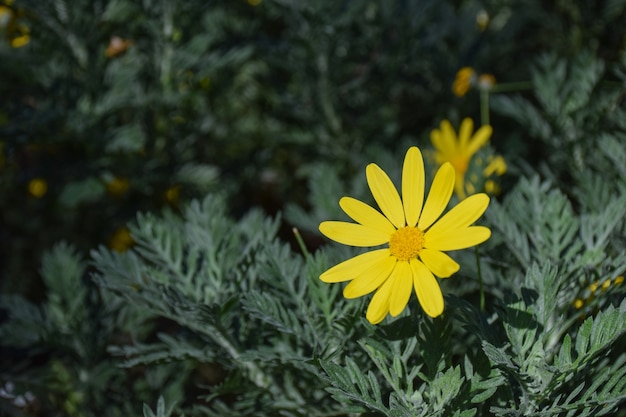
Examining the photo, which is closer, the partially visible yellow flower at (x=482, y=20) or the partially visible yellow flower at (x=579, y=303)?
the partially visible yellow flower at (x=579, y=303)

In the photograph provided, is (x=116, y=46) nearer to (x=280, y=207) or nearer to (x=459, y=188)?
(x=280, y=207)

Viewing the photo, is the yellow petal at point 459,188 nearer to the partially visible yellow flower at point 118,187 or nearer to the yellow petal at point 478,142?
the yellow petal at point 478,142

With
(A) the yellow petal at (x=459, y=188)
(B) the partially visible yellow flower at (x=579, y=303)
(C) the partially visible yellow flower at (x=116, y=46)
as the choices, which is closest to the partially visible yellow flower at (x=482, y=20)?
(A) the yellow petal at (x=459, y=188)

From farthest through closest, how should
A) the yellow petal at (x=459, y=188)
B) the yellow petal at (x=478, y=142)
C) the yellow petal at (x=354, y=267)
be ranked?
the yellow petal at (x=478, y=142), the yellow petal at (x=459, y=188), the yellow petal at (x=354, y=267)

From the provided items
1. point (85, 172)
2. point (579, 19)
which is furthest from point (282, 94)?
point (579, 19)

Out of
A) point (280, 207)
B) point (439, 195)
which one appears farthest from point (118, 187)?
point (439, 195)
